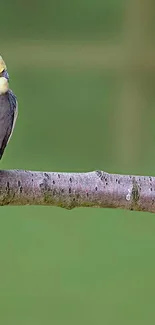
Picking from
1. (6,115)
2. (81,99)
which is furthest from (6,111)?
(81,99)

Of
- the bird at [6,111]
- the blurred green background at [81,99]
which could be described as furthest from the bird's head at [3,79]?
the blurred green background at [81,99]

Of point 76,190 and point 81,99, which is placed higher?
point 81,99

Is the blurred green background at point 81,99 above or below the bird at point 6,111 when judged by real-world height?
above

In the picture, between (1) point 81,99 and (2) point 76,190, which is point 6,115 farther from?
(1) point 81,99

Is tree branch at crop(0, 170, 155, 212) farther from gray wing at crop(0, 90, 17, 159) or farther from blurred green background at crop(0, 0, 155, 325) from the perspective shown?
blurred green background at crop(0, 0, 155, 325)

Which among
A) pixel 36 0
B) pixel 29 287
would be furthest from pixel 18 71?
pixel 29 287

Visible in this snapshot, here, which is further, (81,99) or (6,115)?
(81,99)

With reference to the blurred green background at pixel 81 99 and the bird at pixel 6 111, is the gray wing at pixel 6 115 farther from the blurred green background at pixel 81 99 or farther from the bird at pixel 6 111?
the blurred green background at pixel 81 99
